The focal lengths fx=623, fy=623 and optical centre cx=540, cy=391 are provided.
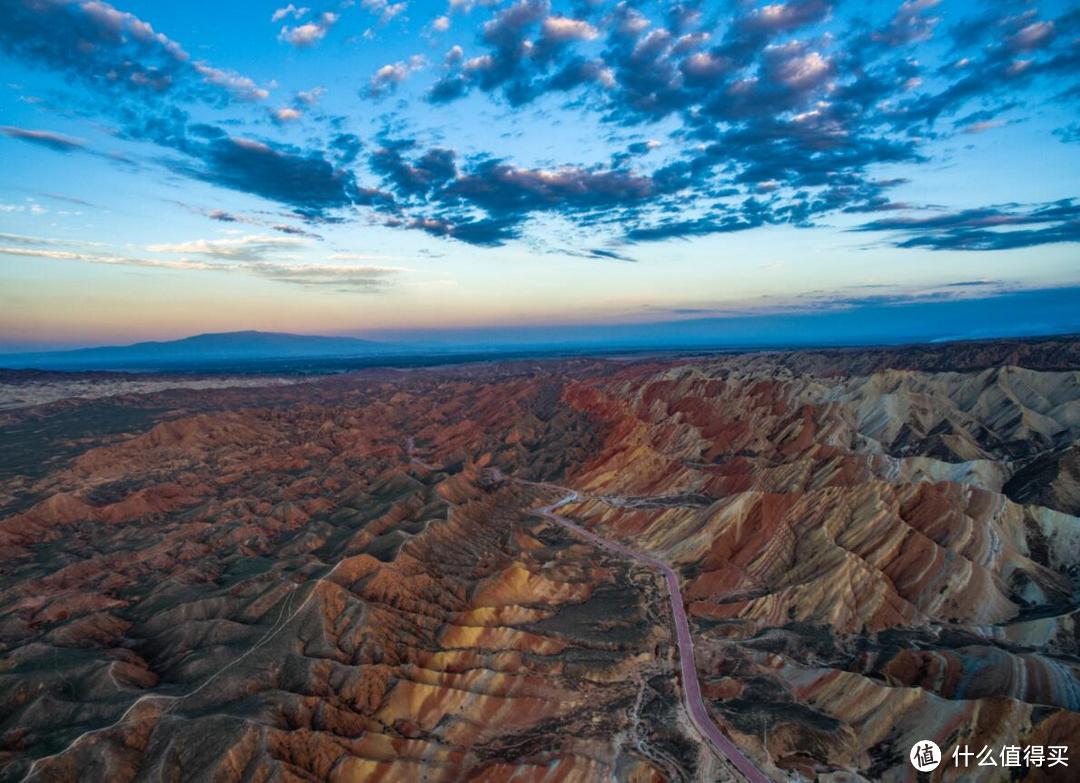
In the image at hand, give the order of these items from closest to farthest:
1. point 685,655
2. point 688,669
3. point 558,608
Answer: point 688,669, point 685,655, point 558,608

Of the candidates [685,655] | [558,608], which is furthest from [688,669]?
[558,608]

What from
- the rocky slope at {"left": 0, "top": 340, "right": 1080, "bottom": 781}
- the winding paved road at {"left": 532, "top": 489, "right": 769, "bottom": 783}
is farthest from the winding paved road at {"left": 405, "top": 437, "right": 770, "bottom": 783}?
the rocky slope at {"left": 0, "top": 340, "right": 1080, "bottom": 781}

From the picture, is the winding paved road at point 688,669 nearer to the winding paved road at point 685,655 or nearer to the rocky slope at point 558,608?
the winding paved road at point 685,655

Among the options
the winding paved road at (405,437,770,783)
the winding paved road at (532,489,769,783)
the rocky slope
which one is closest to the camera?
the rocky slope

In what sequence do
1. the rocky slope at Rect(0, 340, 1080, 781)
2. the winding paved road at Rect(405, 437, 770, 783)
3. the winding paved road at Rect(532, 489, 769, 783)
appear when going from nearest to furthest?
the rocky slope at Rect(0, 340, 1080, 781), the winding paved road at Rect(532, 489, 769, 783), the winding paved road at Rect(405, 437, 770, 783)

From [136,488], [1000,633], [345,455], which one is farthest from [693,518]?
[136,488]

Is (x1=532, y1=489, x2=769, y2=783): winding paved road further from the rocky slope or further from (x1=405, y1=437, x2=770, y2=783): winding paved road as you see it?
the rocky slope

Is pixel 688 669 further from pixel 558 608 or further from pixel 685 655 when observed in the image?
pixel 558 608

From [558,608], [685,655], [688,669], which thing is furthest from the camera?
[558,608]

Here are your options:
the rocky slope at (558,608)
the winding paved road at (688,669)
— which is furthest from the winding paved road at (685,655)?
the rocky slope at (558,608)
